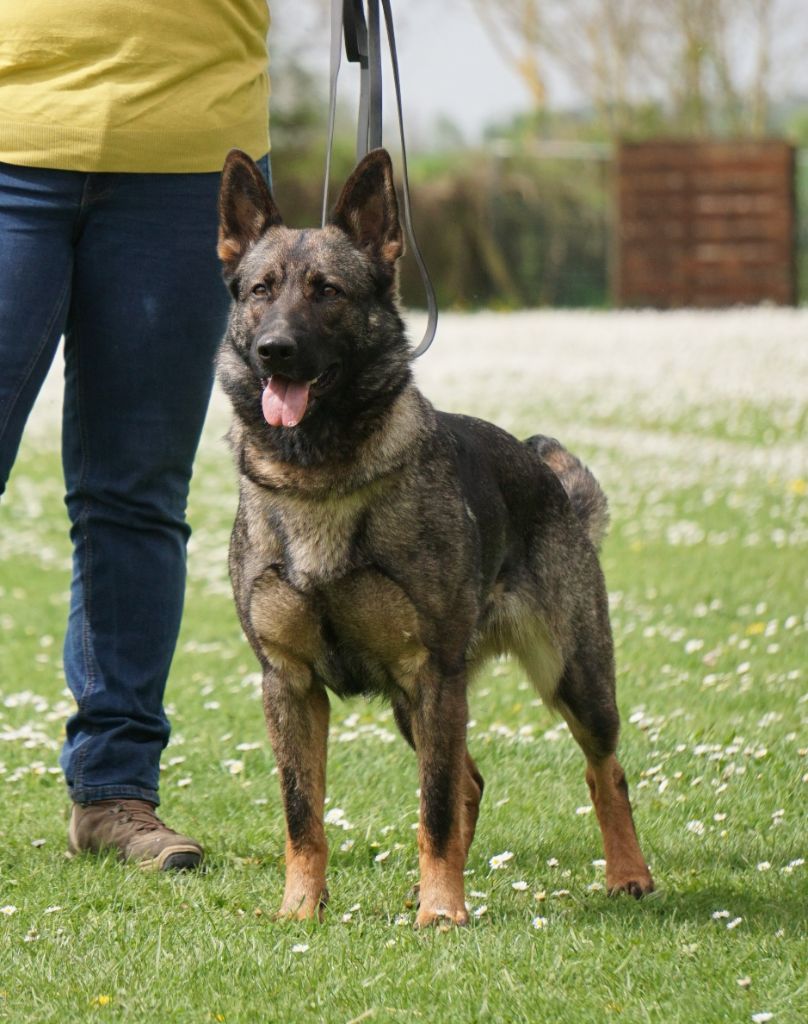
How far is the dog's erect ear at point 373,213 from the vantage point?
3.82m

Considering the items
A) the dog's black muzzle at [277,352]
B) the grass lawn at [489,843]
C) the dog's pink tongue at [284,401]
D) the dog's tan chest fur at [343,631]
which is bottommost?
the grass lawn at [489,843]

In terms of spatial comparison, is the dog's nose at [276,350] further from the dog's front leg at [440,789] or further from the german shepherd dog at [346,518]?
the dog's front leg at [440,789]

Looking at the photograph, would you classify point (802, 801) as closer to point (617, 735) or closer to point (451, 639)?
point (617, 735)

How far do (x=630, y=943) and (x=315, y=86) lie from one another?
93.8ft

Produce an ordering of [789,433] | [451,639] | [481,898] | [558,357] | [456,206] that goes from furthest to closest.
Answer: [456,206]
[558,357]
[789,433]
[481,898]
[451,639]

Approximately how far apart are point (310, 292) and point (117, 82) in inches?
34.2

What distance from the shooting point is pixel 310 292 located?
3664 millimetres

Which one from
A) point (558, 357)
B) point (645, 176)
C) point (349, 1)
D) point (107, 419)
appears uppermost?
point (349, 1)

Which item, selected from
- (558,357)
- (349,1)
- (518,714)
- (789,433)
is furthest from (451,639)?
(558,357)

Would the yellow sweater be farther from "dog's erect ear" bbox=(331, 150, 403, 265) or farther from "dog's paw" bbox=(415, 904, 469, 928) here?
"dog's paw" bbox=(415, 904, 469, 928)

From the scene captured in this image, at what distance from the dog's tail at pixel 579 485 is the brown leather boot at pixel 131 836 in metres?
1.50

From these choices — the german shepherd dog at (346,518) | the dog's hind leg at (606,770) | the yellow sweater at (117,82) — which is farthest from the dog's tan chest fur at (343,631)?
the yellow sweater at (117,82)

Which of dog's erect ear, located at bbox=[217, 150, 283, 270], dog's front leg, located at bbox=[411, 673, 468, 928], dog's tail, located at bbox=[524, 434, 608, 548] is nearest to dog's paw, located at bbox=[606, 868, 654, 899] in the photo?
dog's front leg, located at bbox=[411, 673, 468, 928]

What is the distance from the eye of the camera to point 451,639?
3645 millimetres
